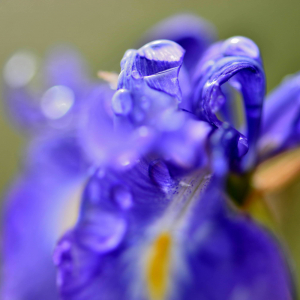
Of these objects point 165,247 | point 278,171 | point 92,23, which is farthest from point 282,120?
point 92,23

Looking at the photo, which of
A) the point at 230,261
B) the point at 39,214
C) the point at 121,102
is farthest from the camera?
the point at 39,214

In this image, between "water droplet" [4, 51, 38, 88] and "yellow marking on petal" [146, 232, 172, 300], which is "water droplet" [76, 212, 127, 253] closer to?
"yellow marking on petal" [146, 232, 172, 300]

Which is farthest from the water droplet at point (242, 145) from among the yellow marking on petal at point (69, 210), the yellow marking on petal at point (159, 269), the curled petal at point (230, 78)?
the yellow marking on petal at point (69, 210)

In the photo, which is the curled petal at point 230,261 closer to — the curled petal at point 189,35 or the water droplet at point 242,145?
the water droplet at point 242,145

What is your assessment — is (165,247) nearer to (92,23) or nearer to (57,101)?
(57,101)

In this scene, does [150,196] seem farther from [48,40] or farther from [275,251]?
[48,40]

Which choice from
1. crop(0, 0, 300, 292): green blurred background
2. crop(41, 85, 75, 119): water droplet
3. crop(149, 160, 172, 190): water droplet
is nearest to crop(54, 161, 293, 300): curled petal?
crop(149, 160, 172, 190): water droplet

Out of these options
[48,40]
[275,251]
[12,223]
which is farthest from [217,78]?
[48,40]
